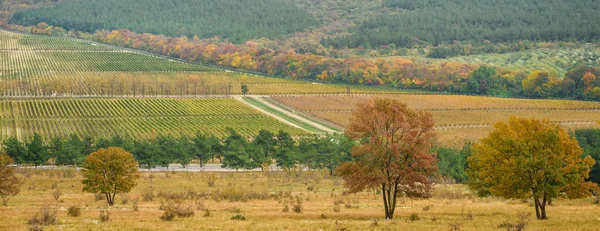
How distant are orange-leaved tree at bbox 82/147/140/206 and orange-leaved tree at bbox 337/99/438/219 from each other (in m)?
15.4

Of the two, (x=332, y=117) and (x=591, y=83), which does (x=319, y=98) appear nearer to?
(x=332, y=117)

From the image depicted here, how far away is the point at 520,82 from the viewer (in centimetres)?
18262

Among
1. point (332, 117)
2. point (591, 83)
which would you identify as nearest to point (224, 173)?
point (332, 117)

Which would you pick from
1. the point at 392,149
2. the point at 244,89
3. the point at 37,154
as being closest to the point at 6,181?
the point at 392,149

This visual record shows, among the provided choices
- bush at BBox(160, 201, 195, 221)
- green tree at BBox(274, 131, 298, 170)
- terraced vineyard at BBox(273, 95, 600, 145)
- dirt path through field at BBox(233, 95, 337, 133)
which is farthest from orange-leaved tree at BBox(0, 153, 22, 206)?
dirt path through field at BBox(233, 95, 337, 133)

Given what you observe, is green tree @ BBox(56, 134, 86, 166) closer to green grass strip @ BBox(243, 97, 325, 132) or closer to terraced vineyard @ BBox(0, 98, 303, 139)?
terraced vineyard @ BBox(0, 98, 303, 139)

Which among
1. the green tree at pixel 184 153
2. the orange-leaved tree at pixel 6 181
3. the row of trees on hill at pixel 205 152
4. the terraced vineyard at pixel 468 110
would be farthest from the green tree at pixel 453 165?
the orange-leaved tree at pixel 6 181

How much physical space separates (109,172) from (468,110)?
106813 millimetres

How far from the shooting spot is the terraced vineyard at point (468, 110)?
5221 inches

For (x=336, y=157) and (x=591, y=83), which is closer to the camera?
(x=336, y=157)

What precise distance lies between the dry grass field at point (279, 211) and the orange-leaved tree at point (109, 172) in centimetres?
91

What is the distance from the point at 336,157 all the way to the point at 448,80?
10153 cm

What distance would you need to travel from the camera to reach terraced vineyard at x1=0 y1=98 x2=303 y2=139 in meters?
123

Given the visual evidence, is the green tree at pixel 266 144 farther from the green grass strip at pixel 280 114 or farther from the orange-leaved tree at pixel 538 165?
the orange-leaved tree at pixel 538 165
